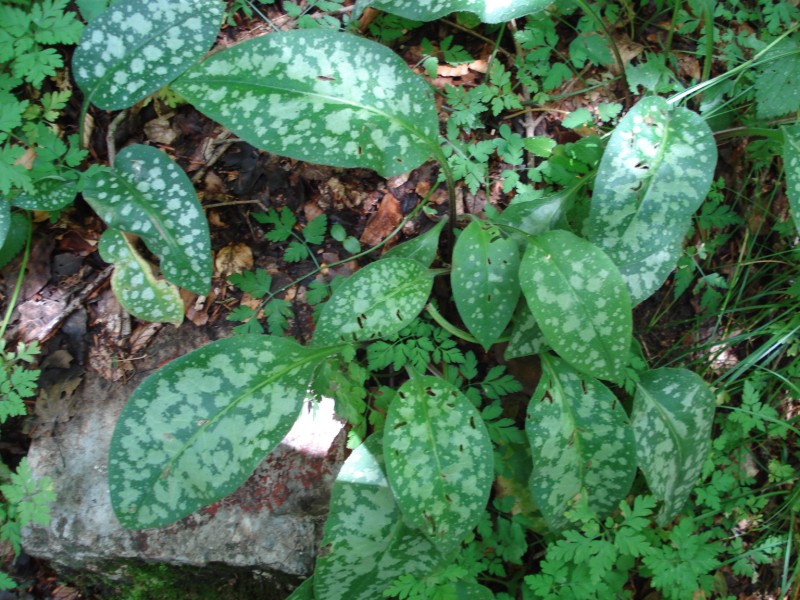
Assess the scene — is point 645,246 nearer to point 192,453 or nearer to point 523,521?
point 523,521

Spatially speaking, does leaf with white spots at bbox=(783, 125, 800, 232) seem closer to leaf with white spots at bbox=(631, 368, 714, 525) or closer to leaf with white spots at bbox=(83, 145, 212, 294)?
leaf with white spots at bbox=(631, 368, 714, 525)

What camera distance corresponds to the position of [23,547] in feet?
7.37

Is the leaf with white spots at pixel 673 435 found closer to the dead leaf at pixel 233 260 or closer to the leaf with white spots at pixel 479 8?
the leaf with white spots at pixel 479 8

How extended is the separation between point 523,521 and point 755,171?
1.73 metres

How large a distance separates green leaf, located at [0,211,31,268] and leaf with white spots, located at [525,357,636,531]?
1.93m

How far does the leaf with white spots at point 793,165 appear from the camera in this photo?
2.13 meters

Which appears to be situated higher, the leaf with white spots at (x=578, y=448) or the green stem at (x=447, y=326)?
the green stem at (x=447, y=326)

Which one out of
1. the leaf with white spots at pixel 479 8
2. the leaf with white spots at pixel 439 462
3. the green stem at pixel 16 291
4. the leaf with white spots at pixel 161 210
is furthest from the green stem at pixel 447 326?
the green stem at pixel 16 291

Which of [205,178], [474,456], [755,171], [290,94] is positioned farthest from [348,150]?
[755,171]

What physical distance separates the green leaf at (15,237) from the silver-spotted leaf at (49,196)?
0.14 m

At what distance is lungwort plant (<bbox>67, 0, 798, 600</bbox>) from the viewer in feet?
6.44

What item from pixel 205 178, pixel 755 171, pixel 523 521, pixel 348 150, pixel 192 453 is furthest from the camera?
pixel 755 171

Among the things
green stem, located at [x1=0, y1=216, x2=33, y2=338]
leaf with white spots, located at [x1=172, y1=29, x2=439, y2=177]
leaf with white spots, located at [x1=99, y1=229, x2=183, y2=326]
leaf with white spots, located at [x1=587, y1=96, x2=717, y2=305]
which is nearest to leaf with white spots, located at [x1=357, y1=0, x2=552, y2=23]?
leaf with white spots, located at [x1=172, y1=29, x2=439, y2=177]

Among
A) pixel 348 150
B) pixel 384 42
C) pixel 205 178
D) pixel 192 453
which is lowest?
pixel 192 453
